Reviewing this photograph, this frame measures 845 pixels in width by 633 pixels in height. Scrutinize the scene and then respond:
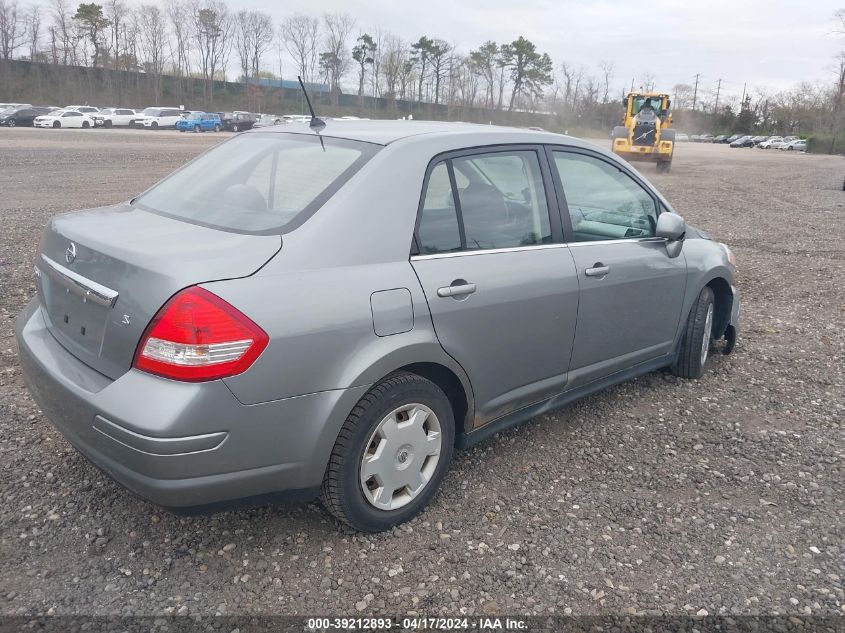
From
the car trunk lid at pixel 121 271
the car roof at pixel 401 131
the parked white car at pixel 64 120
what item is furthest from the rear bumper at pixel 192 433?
the parked white car at pixel 64 120

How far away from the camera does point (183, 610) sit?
8.01 ft

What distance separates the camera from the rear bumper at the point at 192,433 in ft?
7.50

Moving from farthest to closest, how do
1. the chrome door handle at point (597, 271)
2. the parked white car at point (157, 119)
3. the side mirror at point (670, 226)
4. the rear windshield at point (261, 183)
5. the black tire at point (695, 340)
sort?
the parked white car at point (157, 119), the black tire at point (695, 340), the side mirror at point (670, 226), the chrome door handle at point (597, 271), the rear windshield at point (261, 183)

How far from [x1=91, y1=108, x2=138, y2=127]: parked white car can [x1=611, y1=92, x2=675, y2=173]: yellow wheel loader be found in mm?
33631

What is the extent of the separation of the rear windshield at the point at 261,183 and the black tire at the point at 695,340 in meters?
2.67

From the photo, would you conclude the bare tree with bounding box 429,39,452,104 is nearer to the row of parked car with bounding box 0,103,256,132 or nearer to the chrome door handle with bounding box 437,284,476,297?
the row of parked car with bounding box 0,103,256,132

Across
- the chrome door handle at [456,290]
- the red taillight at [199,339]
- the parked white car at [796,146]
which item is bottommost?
the red taillight at [199,339]

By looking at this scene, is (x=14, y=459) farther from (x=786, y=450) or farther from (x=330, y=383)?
(x=786, y=450)

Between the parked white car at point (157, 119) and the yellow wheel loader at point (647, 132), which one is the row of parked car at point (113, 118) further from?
the yellow wheel loader at point (647, 132)

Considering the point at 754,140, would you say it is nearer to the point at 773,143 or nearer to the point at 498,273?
the point at 773,143

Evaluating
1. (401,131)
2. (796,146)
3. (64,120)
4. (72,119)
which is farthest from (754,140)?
(401,131)

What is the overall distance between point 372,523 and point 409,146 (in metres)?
1.62

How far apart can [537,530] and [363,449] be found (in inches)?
35.5

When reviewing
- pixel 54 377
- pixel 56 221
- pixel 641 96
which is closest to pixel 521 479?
pixel 54 377
